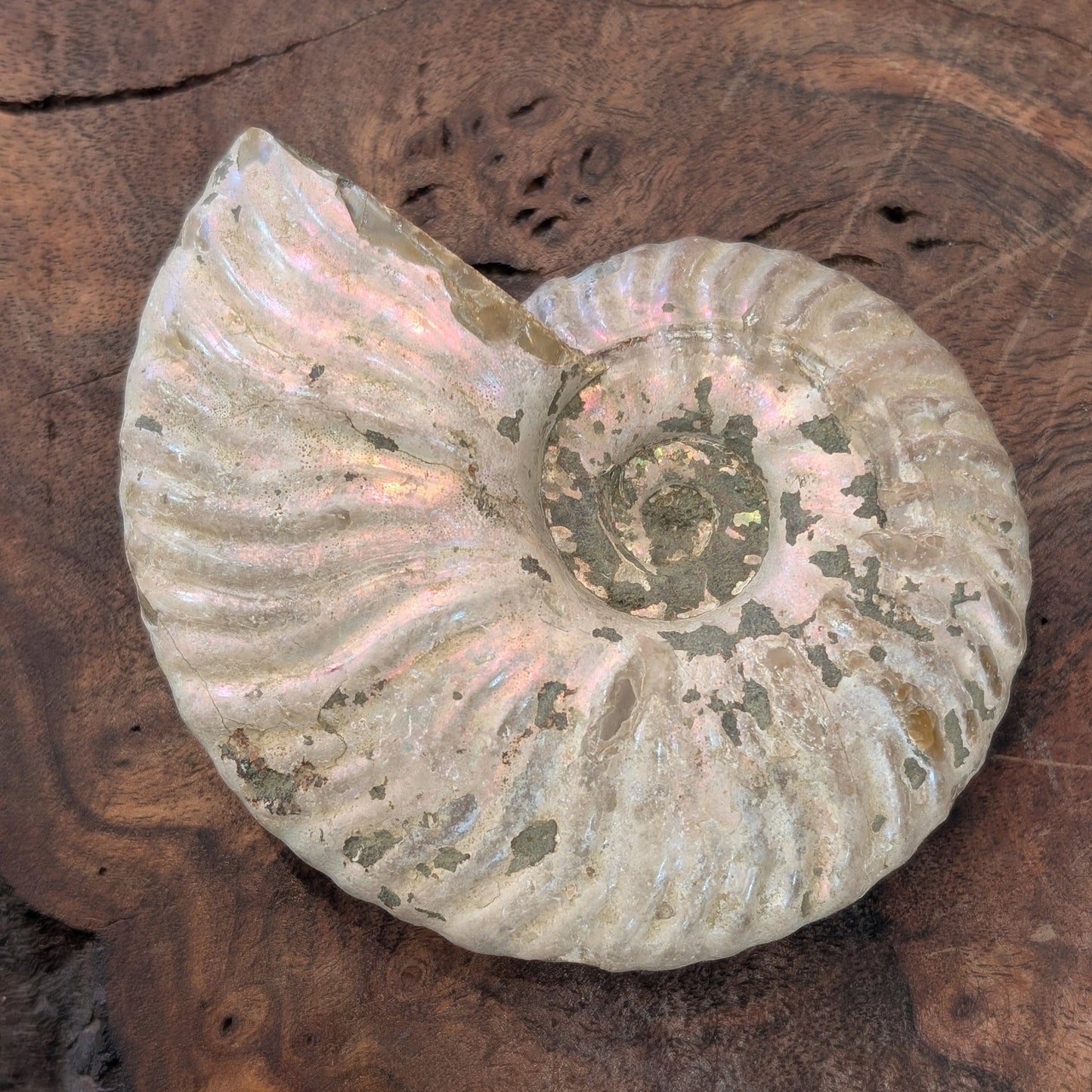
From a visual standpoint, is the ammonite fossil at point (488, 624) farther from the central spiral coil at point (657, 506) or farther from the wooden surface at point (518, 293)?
the wooden surface at point (518, 293)

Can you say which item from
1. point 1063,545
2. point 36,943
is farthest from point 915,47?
point 36,943

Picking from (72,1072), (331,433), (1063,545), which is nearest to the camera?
(331,433)

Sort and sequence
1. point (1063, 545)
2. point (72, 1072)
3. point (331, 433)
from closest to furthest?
point (331, 433) < point (72, 1072) < point (1063, 545)

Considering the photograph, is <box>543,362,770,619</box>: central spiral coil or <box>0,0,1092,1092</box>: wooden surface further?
<box>0,0,1092,1092</box>: wooden surface

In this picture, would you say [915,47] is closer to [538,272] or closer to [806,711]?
[538,272]

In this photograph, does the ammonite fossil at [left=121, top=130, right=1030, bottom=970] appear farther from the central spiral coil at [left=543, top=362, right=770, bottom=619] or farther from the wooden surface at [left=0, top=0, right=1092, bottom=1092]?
the wooden surface at [left=0, top=0, right=1092, bottom=1092]

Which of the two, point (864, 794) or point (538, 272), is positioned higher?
point (538, 272)

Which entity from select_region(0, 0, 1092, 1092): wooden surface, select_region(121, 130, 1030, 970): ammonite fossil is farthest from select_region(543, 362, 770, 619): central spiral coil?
select_region(0, 0, 1092, 1092): wooden surface
